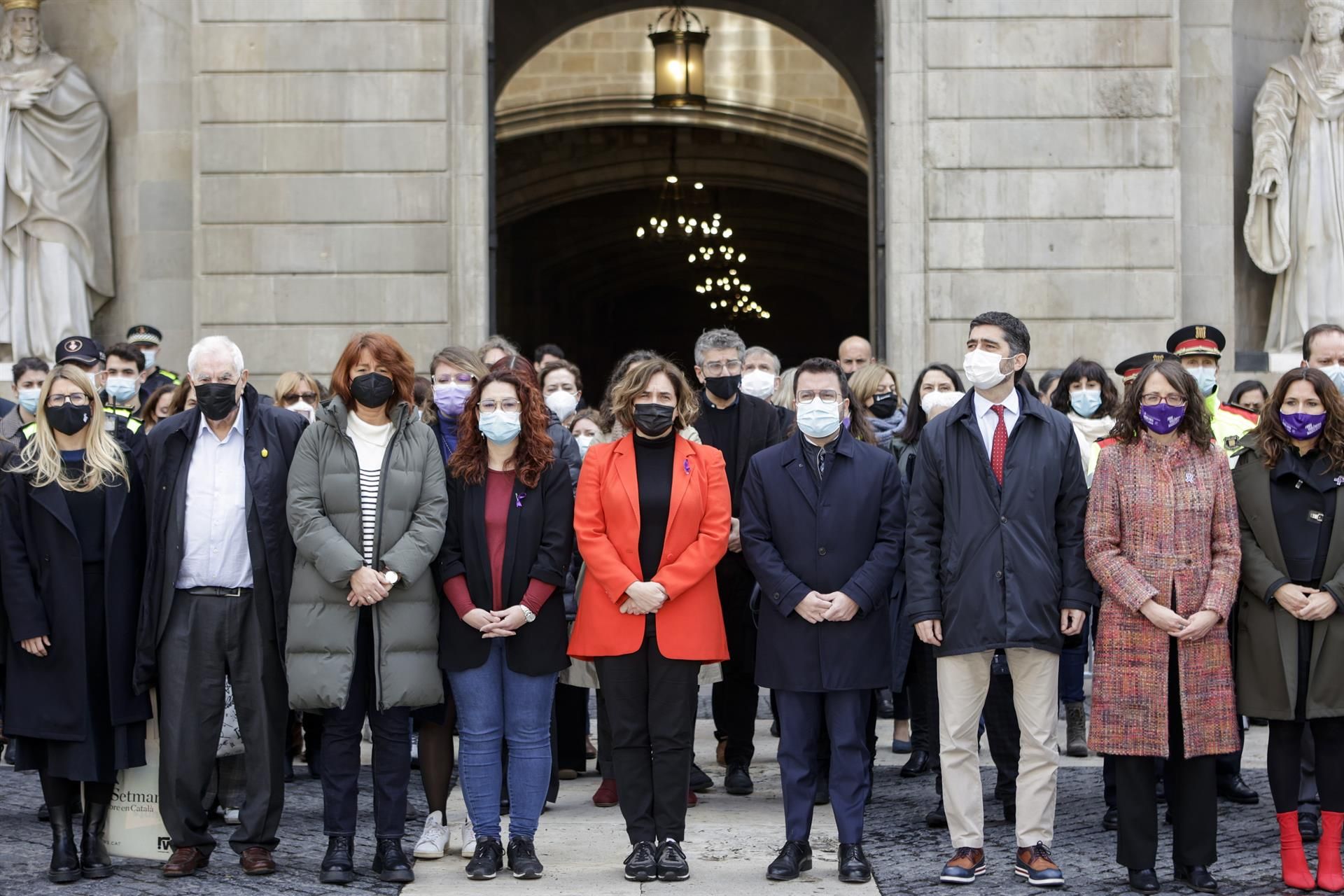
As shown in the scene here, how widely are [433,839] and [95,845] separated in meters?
1.28

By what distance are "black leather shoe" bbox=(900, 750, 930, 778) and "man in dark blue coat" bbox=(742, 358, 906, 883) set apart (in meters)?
1.79

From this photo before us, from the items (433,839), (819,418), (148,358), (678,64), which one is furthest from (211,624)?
(678,64)

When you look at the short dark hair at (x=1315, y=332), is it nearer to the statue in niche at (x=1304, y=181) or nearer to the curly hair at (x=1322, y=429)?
the curly hair at (x=1322, y=429)

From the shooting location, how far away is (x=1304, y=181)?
12.4 m

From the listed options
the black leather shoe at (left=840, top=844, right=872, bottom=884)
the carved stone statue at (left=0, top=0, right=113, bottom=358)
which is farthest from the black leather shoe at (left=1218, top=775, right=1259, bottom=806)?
the carved stone statue at (left=0, top=0, right=113, bottom=358)

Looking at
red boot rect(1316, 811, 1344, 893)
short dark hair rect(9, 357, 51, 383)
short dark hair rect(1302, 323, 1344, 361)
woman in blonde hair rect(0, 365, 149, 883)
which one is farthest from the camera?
short dark hair rect(9, 357, 51, 383)

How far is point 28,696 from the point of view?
21.4ft

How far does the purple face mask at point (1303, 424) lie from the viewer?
6.44m

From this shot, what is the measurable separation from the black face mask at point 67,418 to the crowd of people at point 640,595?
0.07ft

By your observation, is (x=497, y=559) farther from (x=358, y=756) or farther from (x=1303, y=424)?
(x=1303, y=424)

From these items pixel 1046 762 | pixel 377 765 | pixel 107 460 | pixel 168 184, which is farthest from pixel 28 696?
pixel 168 184

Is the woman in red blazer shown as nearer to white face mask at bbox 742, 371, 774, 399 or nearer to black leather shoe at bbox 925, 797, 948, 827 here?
black leather shoe at bbox 925, 797, 948, 827

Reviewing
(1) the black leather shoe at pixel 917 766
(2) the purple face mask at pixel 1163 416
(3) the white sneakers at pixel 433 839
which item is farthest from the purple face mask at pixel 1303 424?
(3) the white sneakers at pixel 433 839

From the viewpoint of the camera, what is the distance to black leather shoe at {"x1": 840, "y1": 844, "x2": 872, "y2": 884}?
6367mm
